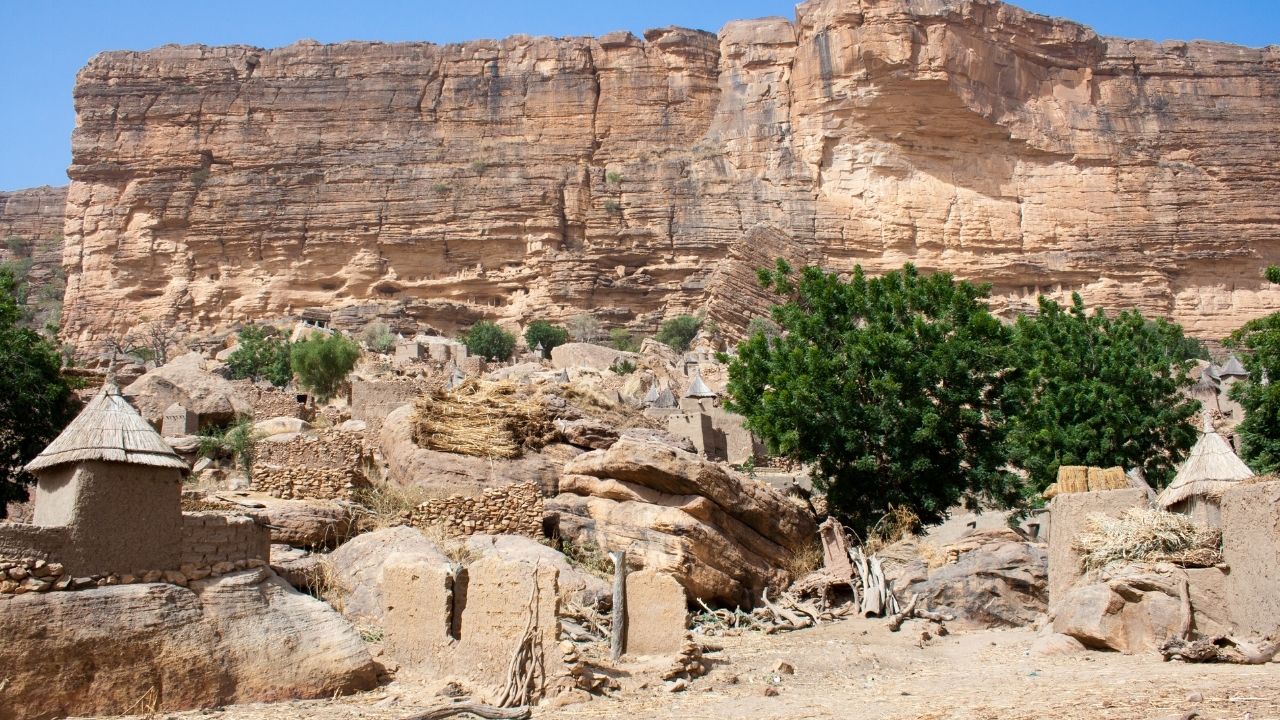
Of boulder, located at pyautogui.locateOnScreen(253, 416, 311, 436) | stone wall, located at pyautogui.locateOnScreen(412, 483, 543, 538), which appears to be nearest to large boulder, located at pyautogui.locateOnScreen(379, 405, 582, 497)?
stone wall, located at pyautogui.locateOnScreen(412, 483, 543, 538)

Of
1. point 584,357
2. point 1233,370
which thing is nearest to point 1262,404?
point 1233,370

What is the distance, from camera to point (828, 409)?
16.2 m

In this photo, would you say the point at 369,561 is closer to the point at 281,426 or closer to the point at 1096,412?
the point at 281,426

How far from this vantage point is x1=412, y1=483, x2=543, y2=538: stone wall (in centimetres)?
1232

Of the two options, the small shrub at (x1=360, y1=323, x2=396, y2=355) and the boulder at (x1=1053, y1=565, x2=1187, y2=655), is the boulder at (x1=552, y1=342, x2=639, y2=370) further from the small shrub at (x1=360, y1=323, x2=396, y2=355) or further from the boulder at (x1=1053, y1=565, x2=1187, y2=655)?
the boulder at (x1=1053, y1=565, x2=1187, y2=655)

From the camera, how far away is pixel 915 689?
8.30 m

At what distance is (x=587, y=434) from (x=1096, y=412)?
29.9ft

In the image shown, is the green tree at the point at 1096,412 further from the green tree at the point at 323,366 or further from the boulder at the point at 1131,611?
the green tree at the point at 323,366

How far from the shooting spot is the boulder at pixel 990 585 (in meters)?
11.2

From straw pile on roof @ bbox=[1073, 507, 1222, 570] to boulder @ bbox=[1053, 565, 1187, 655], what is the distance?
0.25 metres

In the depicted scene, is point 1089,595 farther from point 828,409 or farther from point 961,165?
point 961,165

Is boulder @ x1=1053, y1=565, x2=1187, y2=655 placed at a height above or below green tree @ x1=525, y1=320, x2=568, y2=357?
below

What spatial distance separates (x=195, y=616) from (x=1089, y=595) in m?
6.87

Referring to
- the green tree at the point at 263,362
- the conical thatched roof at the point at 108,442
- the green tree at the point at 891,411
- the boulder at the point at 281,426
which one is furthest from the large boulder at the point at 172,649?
the green tree at the point at 263,362
